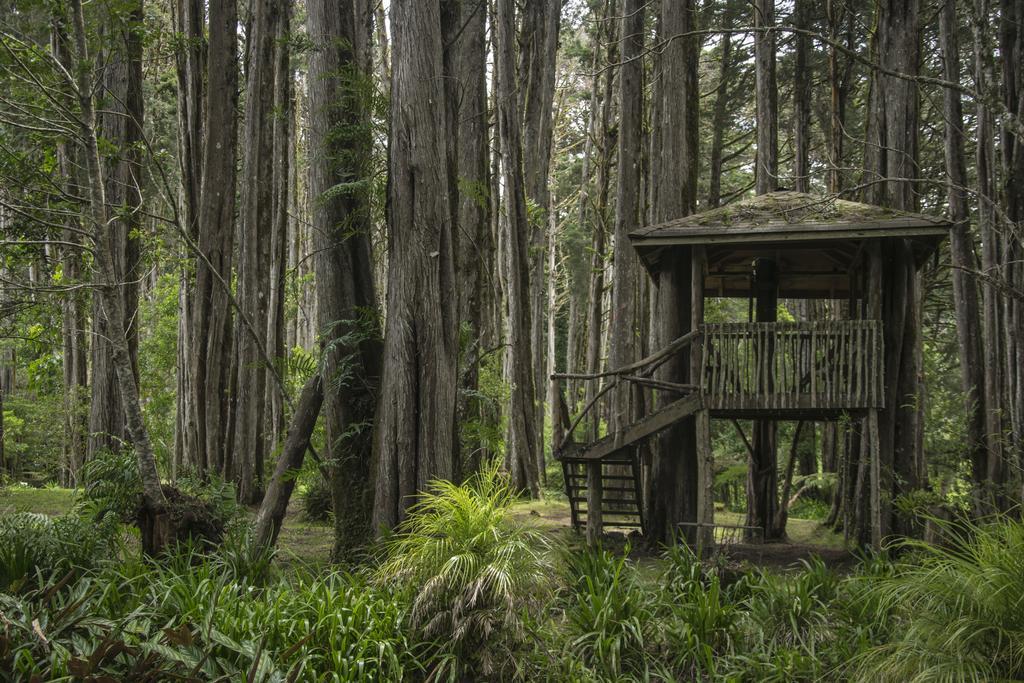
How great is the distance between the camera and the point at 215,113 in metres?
14.2

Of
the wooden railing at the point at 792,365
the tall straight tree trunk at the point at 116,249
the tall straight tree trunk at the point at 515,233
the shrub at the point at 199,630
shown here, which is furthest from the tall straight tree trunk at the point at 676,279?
the tall straight tree trunk at the point at 116,249

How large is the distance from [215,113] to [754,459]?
11546mm

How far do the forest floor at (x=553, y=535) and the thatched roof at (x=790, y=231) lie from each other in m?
4.14

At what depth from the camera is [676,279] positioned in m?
13.8

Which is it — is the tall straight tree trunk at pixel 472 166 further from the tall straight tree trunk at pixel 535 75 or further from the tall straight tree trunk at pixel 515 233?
the tall straight tree trunk at pixel 535 75

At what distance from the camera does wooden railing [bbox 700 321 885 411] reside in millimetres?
11672

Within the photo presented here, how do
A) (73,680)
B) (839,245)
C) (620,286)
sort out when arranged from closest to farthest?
1. (73,680)
2. (839,245)
3. (620,286)

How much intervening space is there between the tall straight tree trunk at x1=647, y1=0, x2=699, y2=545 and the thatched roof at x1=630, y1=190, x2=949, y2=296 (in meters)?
0.74

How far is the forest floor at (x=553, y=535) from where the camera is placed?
11.0 m

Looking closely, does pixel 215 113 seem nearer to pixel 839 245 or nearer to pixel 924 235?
pixel 839 245

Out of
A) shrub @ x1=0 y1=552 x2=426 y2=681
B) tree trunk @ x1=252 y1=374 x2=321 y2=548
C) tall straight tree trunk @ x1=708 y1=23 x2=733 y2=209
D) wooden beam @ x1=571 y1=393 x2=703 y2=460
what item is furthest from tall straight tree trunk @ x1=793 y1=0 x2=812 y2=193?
shrub @ x1=0 y1=552 x2=426 y2=681

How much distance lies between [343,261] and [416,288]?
1.24 m

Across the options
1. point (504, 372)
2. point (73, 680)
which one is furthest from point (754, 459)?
point (73, 680)

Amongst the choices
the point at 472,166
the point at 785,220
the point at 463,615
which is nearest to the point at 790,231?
the point at 785,220
